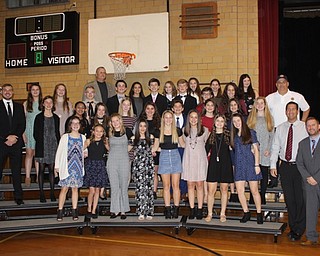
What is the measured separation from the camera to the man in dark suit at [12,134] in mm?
6328

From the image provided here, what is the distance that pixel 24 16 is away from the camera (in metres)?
10.6

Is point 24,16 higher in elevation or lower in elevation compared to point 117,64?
higher

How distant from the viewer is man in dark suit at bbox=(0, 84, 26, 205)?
20.8 feet

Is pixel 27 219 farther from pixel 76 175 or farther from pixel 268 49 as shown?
pixel 268 49

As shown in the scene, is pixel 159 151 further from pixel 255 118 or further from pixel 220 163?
pixel 255 118

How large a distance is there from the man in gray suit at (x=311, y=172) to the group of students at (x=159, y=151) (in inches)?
22.5

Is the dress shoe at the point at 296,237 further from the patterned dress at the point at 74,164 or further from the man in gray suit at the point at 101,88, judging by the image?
the man in gray suit at the point at 101,88

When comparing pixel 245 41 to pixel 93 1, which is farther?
pixel 93 1

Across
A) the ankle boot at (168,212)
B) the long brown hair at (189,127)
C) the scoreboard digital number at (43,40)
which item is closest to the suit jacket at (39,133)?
the ankle boot at (168,212)

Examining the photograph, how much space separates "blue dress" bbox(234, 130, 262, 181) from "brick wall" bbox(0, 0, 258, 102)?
344 centimetres

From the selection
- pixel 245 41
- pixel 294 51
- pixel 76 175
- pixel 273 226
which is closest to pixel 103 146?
pixel 76 175

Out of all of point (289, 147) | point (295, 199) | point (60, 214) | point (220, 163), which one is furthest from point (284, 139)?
point (60, 214)

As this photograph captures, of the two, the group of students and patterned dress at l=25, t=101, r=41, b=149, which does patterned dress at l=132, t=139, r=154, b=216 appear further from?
patterned dress at l=25, t=101, r=41, b=149

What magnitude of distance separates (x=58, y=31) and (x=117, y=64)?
5.37 ft
